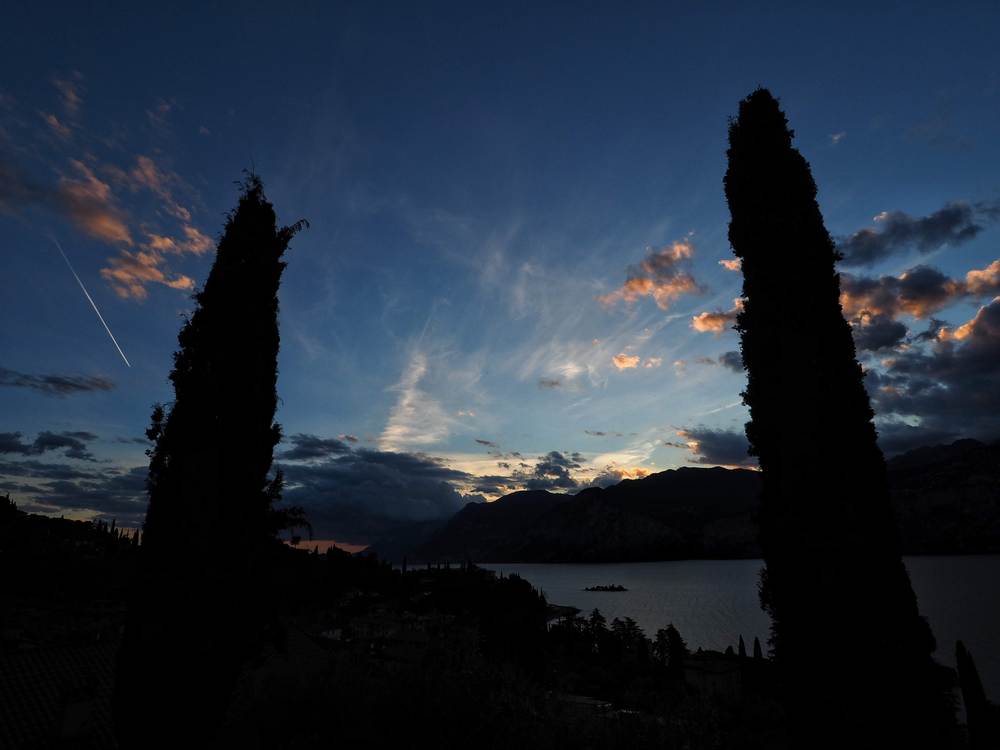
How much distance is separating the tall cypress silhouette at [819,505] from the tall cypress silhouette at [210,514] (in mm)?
11516

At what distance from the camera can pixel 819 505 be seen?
10.6 m

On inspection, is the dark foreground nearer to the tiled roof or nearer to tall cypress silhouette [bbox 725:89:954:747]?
the tiled roof

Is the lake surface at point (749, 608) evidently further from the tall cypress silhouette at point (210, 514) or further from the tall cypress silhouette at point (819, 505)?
the tall cypress silhouette at point (210, 514)

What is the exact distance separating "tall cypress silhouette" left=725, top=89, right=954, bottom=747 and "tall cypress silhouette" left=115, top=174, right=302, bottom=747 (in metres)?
11.5

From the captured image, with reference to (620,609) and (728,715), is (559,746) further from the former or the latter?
(620,609)

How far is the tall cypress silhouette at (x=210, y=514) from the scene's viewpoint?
10734 millimetres

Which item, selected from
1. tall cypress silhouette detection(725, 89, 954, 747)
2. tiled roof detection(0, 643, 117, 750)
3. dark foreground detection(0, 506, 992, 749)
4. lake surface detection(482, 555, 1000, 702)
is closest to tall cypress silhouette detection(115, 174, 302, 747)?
dark foreground detection(0, 506, 992, 749)

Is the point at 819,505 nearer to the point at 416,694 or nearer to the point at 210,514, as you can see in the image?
the point at 416,694

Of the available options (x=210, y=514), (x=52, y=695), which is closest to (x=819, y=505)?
(x=210, y=514)

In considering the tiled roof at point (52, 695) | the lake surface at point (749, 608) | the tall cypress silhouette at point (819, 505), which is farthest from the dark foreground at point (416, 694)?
the lake surface at point (749, 608)

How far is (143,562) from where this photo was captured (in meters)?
11.6

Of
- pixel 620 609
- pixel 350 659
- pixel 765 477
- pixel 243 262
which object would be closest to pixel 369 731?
pixel 350 659

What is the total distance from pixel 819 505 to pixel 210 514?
13150 millimetres

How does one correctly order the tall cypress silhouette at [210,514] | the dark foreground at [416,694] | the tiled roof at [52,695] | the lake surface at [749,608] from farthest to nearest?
the lake surface at [749,608]
the tiled roof at [52,695]
the tall cypress silhouette at [210,514]
the dark foreground at [416,694]
